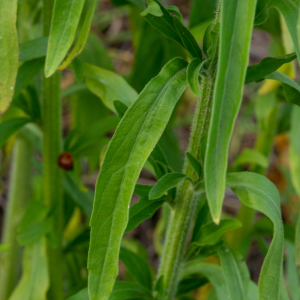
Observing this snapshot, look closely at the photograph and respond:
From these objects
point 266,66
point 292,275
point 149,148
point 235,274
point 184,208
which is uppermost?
point 266,66

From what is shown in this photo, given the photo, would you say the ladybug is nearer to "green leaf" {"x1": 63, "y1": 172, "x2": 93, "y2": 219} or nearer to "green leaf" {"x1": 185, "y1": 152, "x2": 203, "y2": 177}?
"green leaf" {"x1": 63, "y1": 172, "x2": 93, "y2": 219}

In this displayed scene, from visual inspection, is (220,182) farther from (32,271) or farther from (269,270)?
(32,271)

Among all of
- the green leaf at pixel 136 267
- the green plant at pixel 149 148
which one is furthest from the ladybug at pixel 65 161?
the green leaf at pixel 136 267

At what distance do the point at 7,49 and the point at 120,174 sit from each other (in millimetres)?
251

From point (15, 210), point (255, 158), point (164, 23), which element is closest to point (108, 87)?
point (164, 23)

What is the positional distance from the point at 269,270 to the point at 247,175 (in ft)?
0.45

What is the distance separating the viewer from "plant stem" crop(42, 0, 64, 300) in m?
0.83

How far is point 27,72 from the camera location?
A: 2.53 feet

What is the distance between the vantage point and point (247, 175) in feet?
1.95

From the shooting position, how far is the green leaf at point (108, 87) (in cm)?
79

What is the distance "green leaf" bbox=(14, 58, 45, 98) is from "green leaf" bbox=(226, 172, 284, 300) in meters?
0.44

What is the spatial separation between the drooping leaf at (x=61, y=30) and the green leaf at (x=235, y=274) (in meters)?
0.42

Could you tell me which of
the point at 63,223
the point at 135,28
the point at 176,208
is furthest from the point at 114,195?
the point at 135,28

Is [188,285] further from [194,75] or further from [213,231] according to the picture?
[194,75]
